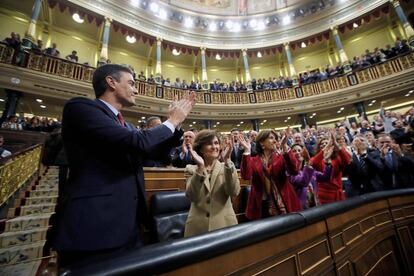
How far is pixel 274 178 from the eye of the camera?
1.88 meters

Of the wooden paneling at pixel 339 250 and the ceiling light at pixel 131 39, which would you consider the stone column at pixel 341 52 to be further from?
the ceiling light at pixel 131 39

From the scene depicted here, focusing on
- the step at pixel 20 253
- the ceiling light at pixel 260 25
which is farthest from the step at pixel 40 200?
the ceiling light at pixel 260 25

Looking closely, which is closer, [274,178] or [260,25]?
[274,178]

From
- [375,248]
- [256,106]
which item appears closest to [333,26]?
[256,106]

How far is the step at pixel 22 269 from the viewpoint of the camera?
77.4 inches

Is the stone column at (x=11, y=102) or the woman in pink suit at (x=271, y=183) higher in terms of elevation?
the stone column at (x=11, y=102)

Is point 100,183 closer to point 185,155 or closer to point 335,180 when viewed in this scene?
point 335,180

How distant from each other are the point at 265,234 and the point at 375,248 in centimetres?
155

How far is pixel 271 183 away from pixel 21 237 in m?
3.00

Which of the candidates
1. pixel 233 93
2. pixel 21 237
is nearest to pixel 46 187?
pixel 21 237

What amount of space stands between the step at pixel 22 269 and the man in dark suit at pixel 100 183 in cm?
177

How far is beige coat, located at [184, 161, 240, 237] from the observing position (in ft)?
4.67

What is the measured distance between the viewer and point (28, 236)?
2.52 metres

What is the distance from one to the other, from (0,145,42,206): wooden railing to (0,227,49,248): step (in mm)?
781
